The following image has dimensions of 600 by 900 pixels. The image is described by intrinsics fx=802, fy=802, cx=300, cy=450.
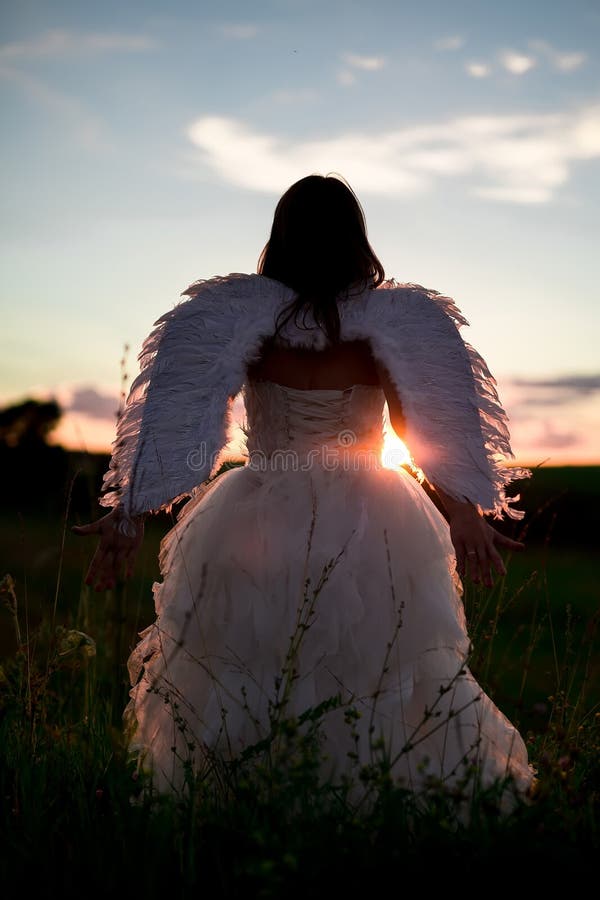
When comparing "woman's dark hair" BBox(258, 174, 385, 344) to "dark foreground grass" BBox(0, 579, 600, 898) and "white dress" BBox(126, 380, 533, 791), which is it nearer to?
"white dress" BBox(126, 380, 533, 791)

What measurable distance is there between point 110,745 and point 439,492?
64.7 inches

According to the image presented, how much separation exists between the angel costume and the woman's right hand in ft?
0.23

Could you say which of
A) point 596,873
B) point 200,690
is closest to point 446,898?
point 596,873

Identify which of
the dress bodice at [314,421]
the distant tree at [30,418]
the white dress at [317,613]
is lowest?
the white dress at [317,613]

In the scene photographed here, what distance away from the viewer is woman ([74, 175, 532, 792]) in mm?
2750

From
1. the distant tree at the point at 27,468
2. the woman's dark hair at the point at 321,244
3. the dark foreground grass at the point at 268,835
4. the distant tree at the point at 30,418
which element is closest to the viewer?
the dark foreground grass at the point at 268,835

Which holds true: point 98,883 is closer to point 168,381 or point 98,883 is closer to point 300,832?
point 300,832

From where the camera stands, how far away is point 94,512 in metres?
4.16

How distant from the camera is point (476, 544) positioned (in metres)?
2.82

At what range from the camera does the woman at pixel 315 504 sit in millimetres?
2750

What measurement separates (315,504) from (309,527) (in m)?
0.18

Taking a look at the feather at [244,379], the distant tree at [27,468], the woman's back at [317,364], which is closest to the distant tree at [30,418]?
the distant tree at [27,468]

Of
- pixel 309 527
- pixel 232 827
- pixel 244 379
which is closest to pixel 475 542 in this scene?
pixel 309 527

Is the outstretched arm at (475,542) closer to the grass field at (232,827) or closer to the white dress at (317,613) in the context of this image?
the white dress at (317,613)
